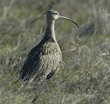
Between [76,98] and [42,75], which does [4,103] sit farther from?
[76,98]

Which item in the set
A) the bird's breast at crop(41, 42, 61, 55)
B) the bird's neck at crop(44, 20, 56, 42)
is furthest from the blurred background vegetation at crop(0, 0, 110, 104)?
the bird's neck at crop(44, 20, 56, 42)

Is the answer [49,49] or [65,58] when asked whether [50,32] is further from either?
[65,58]

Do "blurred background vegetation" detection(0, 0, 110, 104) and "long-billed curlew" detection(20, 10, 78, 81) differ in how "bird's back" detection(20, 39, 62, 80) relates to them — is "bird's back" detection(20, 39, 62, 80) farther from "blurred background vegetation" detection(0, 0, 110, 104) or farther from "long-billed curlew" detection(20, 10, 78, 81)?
"blurred background vegetation" detection(0, 0, 110, 104)

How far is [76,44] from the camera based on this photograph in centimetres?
508

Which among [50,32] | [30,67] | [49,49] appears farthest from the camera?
[50,32]

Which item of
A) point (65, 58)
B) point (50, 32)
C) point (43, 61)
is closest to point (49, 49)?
point (43, 61)

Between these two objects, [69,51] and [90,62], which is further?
[69,51]

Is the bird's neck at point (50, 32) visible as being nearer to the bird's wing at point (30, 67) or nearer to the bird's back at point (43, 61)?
the bird's back at point (43, 61)

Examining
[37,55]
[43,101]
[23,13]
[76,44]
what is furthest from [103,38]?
[23,13]

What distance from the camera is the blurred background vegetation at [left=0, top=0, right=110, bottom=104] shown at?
11.0 ft

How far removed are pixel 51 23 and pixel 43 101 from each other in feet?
5.99

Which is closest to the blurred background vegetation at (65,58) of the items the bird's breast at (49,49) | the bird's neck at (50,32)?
the bird's breast at (49,49)

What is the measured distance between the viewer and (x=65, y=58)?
4781mm

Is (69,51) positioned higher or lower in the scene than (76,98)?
higher
